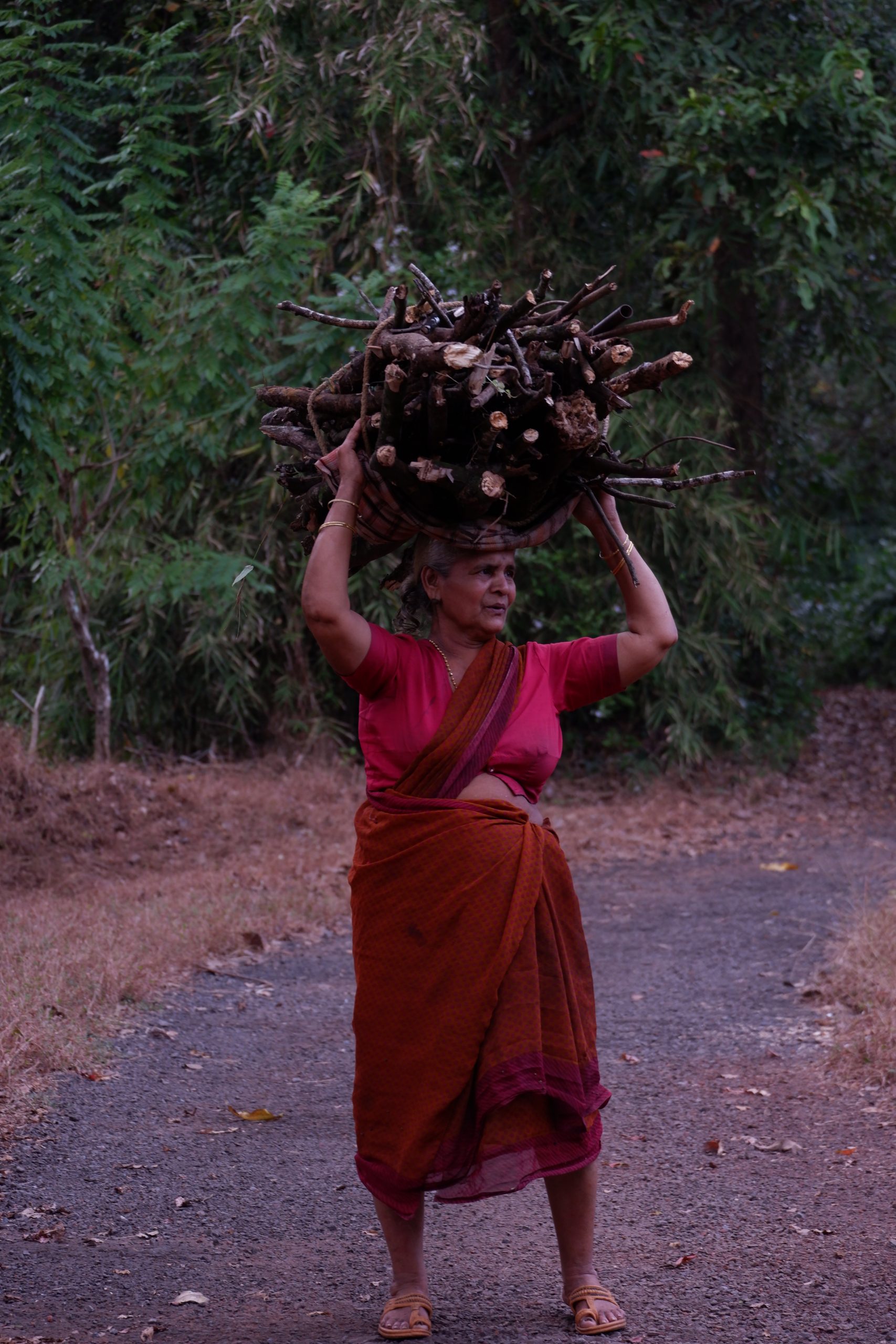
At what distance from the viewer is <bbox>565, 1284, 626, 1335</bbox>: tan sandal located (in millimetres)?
3119

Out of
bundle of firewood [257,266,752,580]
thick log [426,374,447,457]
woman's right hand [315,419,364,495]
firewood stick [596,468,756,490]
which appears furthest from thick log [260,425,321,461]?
firewood stick [596,468,756,490]

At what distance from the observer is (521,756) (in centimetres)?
323

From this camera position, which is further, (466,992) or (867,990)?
(867,990)

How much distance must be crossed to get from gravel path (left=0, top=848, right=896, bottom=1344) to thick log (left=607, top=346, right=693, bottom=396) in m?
2.17

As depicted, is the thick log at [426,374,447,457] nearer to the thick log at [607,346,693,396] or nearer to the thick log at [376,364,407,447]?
the thick log at [376,364,407,447]

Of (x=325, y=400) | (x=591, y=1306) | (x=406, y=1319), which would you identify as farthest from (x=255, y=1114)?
(x=325, y=400)

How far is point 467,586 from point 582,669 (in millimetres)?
352

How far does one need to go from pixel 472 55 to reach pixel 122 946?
285 inches

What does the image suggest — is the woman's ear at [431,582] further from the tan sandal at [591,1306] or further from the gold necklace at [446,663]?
the tan sandal at [591,1306]

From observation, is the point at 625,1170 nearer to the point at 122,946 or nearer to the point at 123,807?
the point at 122,946

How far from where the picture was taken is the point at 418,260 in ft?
33.1

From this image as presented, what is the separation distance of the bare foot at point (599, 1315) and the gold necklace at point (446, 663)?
1392 millimetres

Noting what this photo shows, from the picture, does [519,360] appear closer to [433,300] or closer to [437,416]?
[437,416]

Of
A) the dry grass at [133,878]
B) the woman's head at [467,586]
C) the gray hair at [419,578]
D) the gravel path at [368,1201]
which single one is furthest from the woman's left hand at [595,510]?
the dry grass at [133,878]
